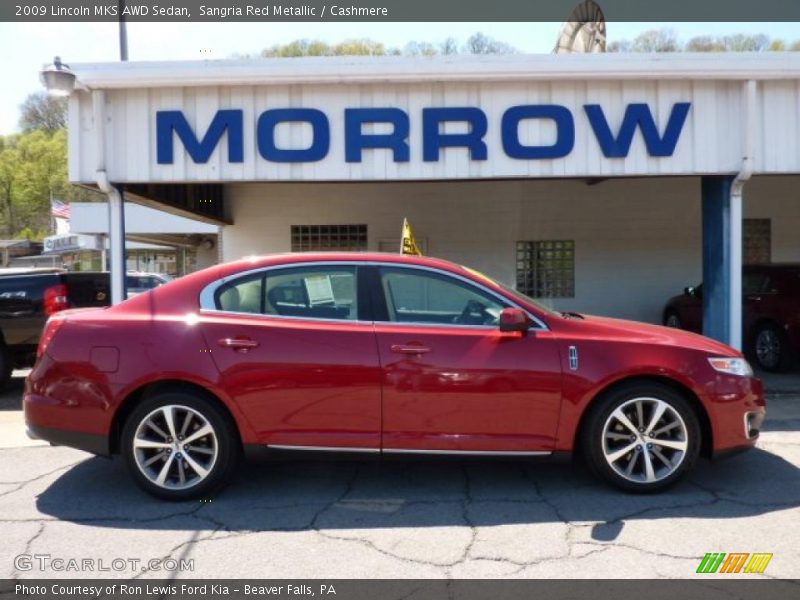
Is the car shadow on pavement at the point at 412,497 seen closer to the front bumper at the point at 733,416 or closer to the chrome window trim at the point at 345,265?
the front bumper at the point at 733,416

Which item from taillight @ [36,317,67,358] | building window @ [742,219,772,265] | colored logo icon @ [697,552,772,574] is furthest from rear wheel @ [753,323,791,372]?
taillight @ [36,317,67,358]

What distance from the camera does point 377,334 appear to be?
4387 millimetres

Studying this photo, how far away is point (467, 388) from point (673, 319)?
8.77m

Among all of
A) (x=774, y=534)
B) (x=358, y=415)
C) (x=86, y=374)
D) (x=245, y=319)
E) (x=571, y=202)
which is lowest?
(x=774, y=534)

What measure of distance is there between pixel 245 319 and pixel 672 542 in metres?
2.83

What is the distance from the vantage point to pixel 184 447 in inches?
174

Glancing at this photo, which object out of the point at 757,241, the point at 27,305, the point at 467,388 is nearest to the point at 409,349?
the point at 467,388

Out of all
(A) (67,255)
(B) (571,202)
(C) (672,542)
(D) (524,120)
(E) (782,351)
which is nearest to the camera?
(C) (672,542)

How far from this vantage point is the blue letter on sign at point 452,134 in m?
7.29

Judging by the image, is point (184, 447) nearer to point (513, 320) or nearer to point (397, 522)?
point (397, 522)

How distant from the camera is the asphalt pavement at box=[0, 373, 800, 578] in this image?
353 cm

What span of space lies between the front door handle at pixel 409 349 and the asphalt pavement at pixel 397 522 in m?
0.91

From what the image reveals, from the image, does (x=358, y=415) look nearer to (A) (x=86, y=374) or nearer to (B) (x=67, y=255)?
(A) (x=86, y=374)

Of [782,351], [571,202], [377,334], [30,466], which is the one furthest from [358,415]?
[571,202]
